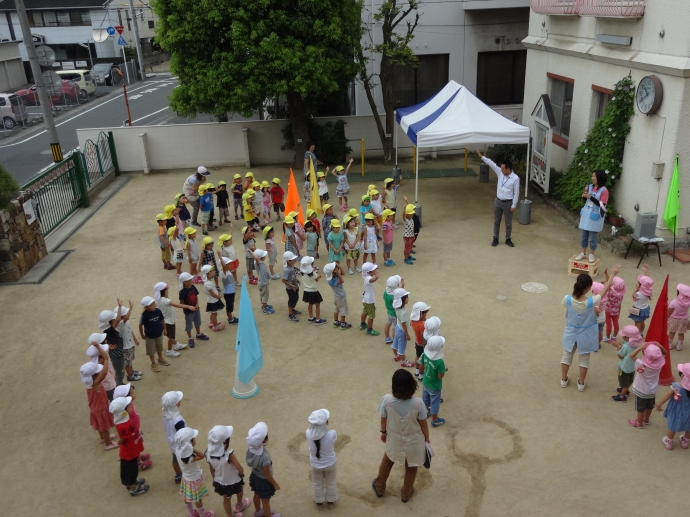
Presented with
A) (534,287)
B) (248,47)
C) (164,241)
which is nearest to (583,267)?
(534,287)

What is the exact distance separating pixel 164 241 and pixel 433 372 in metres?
6.50

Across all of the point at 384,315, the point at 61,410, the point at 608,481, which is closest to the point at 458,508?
the point at 608,481

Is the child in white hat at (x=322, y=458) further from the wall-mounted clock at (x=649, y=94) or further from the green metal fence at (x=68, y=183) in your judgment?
the green metal fence at (x=68, y=183)

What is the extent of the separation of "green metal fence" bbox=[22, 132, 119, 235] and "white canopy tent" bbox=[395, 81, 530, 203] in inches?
322

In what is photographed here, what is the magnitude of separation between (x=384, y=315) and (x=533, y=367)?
2480 millimetres

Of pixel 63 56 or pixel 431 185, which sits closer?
pixel 431 185

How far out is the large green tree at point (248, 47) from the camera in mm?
15430

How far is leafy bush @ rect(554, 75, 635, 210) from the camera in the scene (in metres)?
12.1

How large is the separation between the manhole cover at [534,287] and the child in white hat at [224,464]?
20.7 feet

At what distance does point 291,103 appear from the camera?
1759cm

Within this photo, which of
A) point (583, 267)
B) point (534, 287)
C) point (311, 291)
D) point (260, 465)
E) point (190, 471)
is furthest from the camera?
point (583, 267)

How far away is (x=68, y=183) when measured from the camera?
49.5ft

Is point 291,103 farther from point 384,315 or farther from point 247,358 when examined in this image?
point 247,358

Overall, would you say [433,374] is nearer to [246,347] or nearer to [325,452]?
[325,452]
